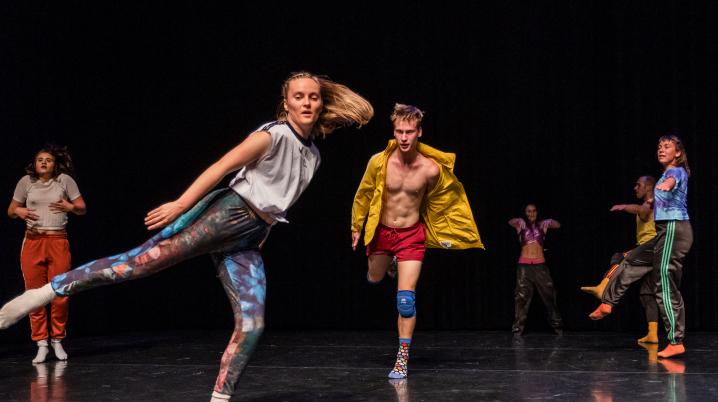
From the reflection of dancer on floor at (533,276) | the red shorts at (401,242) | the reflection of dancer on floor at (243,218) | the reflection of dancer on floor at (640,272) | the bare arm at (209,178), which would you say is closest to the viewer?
the bare arm at (209,178)

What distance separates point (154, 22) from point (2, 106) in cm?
181

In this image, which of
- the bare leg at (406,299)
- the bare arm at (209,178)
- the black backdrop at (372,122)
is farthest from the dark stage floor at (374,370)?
the bare arm at (209,178)

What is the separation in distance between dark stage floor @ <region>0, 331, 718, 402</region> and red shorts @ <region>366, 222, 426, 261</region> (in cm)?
68

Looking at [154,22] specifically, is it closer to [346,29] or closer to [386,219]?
[346,29]

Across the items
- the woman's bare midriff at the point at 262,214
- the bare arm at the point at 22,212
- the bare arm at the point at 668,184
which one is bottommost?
the woman's bare midriff at the point at 262,214

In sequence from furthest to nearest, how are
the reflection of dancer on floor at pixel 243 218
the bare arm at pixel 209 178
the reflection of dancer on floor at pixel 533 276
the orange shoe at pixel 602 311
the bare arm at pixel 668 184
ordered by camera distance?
the reflection of dancer on floor at pixel 533 276 → the orange shoe at pixel 602 311 → the bare arm at pixel 668 184 → the reflection of dancer on floor at pixel 243 218 → the bare arm at pixel 209 178

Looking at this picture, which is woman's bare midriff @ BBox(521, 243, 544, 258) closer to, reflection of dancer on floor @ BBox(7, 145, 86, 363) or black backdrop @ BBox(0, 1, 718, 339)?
black backdrop @ BBox(0, 1, 718, 339)

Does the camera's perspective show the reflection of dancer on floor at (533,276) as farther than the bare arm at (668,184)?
Yes

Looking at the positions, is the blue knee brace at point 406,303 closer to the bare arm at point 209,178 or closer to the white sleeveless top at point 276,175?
the white sleeveless top at point 276,175

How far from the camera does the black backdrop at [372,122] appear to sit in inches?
254

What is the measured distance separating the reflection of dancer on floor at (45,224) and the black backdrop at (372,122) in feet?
3.47

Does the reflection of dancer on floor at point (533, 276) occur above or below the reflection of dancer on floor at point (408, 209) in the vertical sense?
below

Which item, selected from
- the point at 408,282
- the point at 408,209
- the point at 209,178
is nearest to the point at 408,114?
the point at 408,209

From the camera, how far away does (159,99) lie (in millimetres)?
7359
